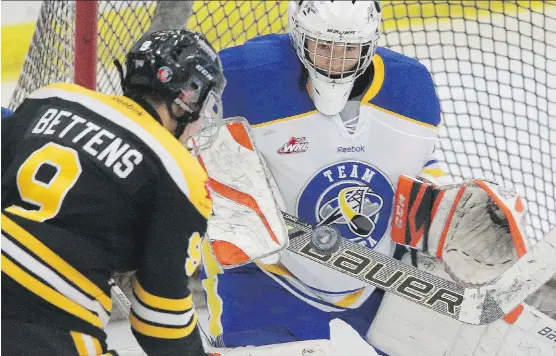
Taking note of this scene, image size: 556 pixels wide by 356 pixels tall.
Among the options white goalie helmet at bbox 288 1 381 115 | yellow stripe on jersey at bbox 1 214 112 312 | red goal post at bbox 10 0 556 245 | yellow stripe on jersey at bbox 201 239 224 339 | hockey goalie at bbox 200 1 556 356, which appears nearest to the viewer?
yellow stripe on jersey at bbox 1 214 112 312

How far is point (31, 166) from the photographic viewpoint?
1.49 meters

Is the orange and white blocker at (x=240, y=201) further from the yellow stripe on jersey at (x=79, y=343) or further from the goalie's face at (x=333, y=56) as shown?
the yellow stripe on jersey at (x=79, y=343)

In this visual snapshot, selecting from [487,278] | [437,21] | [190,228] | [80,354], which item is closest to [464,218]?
[487,278]

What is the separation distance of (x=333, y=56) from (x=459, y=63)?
183 cm

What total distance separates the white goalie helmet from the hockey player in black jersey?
424mm

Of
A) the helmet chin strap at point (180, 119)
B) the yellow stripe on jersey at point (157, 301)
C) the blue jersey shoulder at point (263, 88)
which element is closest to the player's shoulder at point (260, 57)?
the blue jersey shoulder at point (263, 88)

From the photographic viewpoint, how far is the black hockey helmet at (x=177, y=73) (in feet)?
5.15

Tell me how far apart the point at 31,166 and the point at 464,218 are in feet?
3.48

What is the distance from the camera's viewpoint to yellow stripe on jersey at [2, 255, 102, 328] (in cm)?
150

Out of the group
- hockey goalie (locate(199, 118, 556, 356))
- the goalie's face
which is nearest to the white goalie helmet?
the goalie's face

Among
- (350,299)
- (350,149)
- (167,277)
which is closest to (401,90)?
(350,149)

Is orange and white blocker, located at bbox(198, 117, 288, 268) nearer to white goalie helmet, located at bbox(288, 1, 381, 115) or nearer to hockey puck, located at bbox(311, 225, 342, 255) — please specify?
hockey puck, located at bbox(311, 225, 342, 255)

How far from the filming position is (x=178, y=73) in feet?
5.15

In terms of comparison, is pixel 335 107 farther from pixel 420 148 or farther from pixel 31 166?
pixel 31 166
